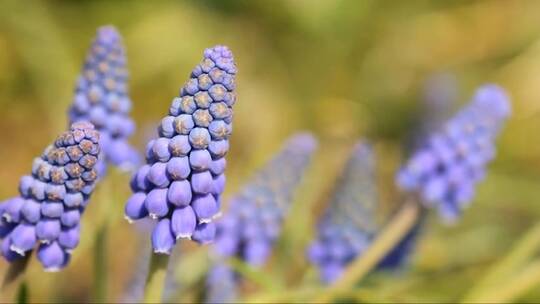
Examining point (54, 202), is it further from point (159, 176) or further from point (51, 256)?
point (159, 176)

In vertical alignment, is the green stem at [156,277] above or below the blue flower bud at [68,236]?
below

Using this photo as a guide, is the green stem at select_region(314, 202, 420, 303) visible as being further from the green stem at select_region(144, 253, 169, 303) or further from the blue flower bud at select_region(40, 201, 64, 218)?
the blue flower bud at select_region(40, 201, 64, 218)

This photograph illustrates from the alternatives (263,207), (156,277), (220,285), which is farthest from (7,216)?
(263,207)

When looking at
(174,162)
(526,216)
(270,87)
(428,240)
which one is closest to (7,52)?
(270,87)

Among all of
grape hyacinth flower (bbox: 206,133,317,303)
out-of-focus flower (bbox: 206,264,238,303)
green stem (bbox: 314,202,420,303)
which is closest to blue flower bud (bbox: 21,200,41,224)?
out-of-focus flower (bbox: 206,264,238,303)

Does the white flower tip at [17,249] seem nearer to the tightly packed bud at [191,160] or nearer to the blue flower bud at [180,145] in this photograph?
the tightly packed bud at [191,160]

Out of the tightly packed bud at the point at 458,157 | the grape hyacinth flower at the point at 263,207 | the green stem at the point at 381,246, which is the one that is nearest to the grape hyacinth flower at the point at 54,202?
the grape hyacinth flower at the point at 263,207
